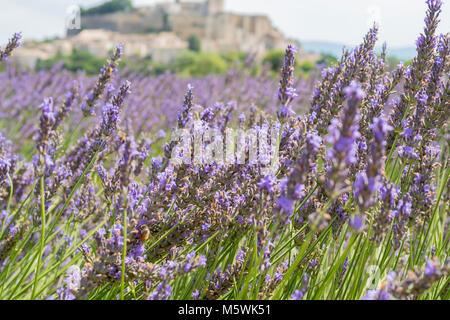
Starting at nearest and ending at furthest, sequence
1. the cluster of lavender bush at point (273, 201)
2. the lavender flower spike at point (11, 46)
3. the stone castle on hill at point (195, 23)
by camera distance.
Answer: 1. the cluster of lavender bush at point (273, 201)
2. the lavender flower spike at point (11, 46)
3. the stone castle on hill at point (195, 23)

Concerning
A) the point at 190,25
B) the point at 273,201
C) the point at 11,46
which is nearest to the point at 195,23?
the point at 190,25

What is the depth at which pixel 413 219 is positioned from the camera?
146 cm

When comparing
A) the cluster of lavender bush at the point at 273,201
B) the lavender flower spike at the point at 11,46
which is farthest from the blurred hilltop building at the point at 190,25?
the cluster of lavender bush at the point at 273,201

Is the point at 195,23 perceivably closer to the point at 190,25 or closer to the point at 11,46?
the point at 190,25

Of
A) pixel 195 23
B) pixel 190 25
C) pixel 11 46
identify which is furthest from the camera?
pixel 190 25

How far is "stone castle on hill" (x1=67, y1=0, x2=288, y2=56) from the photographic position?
6706 centimetres

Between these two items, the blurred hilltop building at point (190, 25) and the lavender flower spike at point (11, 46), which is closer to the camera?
the lavender flower spike at point (11, 46)

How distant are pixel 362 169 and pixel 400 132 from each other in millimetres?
220

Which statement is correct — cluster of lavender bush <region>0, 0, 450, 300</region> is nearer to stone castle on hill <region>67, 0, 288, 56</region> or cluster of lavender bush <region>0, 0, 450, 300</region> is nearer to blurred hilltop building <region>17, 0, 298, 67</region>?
blurred hilltop building <region>17, 0, 298, 67</region>

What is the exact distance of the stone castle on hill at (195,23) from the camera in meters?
67.1

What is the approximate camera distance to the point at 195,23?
70.8m

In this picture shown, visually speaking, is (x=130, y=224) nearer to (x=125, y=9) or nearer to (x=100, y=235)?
(x=100, y=235)

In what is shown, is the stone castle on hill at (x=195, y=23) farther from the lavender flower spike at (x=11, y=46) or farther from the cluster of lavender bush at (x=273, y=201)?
the cluster of lavender bush at (x=273, y=201)

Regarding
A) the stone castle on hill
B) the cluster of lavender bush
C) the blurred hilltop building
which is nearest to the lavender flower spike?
the cluster of lavender bush
